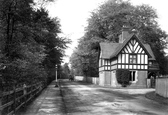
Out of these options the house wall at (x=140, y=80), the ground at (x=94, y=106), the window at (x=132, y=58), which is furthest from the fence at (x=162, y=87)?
the window at (x=132, y=58)

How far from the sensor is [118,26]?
196 ft

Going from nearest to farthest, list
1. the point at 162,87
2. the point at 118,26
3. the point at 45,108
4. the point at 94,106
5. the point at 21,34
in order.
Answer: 1. the point at 45,108
2. the point at 21,34
3. the point at 94,106
4. the point at 162,87
5. the point at 118,26

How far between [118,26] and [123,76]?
63.7 feet

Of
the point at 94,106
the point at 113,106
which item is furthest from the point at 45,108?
the point at 113,106

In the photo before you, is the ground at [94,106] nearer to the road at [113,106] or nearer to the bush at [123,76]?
the road at [113,106]

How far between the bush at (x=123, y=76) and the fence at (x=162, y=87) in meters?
20.5

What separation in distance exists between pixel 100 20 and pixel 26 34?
48559 millimetres

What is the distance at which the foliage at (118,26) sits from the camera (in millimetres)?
58812

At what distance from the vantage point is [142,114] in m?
11.4

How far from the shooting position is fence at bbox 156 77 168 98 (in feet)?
64.1

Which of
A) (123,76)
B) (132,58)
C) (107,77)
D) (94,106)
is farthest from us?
(107,77)

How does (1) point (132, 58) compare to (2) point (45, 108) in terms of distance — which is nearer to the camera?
(2) point (45, 108)

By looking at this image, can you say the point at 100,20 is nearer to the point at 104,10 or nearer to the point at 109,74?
the point at 104,10

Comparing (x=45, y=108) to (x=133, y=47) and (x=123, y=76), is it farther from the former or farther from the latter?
(x=133, y=47)
